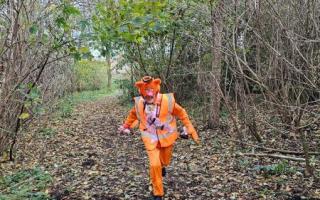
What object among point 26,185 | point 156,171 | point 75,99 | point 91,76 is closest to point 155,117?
point 156,171

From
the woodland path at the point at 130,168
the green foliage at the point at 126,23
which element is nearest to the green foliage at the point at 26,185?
the woodland path at the point at 130,168

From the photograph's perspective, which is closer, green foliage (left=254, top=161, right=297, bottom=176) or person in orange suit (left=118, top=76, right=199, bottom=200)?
person in orange suit (left=118, top=76, right=199, bottom=200)

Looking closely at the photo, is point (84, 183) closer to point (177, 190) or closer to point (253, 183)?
point (177, 190)

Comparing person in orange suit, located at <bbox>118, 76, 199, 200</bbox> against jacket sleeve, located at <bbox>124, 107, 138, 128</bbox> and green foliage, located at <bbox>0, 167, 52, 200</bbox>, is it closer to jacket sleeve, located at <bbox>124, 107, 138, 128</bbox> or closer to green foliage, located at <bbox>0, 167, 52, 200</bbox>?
jacket sleeve, located at <bbox>124, 107, 138, 128</bbox>

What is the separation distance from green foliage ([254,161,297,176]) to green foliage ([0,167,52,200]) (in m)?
3.07

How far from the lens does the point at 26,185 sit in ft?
19.0

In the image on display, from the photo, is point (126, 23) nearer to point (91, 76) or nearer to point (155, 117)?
point (155, 117)

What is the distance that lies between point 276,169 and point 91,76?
2035 centimetres

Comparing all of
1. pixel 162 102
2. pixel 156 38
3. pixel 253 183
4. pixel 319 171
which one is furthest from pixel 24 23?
pixel 156 38

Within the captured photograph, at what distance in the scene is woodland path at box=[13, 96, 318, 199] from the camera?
17.8ft

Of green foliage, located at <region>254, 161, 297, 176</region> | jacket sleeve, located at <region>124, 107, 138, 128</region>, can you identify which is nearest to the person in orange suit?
jacket sleeve, located at <region>124, 107, 138, 128</region>

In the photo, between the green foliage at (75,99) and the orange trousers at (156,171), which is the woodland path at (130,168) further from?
the green foliage at (75,99)

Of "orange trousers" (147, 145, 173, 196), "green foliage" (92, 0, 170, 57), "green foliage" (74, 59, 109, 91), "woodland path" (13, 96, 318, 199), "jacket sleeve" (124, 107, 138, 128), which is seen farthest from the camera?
"green foliage" (74, 59, 109, 91)

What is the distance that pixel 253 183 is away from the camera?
5484 millimetres
